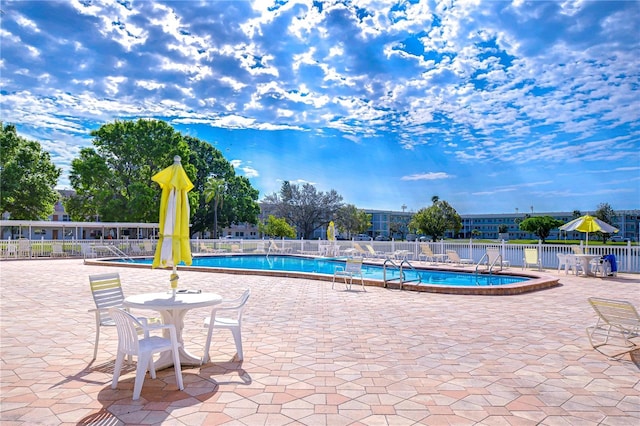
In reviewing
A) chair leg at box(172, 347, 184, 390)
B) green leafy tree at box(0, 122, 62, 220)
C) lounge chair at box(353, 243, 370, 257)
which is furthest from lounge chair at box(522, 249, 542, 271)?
green leafy tree at box(0, 122, 62, 220)

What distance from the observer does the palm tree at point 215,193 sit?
138ft

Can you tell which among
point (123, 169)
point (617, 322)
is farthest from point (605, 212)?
point (617, 322)

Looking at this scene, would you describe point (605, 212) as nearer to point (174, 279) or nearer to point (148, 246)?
point (148, 246)

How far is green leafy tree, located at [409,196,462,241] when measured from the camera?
60.8m

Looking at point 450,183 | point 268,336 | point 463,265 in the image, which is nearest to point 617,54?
point 463,265

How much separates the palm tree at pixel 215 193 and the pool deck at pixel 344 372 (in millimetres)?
34582

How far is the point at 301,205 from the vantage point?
55969 mm

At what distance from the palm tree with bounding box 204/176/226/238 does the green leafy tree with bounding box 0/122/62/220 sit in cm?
1370

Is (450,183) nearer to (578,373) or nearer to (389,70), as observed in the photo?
(389,70)

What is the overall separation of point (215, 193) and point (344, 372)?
40.5 metres

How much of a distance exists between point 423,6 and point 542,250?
980 cm

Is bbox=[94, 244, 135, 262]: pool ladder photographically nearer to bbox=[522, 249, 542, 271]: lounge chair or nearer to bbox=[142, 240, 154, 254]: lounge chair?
bbox=[142, 240, 154, 254]: lounge chair

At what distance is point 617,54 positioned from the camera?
1530cm

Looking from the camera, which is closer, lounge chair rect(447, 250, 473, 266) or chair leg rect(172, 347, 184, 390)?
chair leg rect(172, 347, 184, 390)
